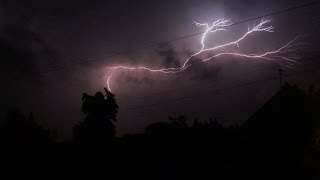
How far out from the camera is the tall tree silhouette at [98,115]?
32.9m

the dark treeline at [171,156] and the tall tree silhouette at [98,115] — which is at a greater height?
the tall tree silhouette at [98,115]

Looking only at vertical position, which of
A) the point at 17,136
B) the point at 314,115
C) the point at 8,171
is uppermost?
the point at 314,115

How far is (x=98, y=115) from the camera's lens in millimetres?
34625

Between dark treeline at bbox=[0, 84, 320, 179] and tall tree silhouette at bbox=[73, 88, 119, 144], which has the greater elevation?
tall tree silhouette at bbox=[73, 88, 119, 144]

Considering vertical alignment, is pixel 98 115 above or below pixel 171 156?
above

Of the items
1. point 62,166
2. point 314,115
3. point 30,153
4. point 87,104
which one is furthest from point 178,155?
point 87,104

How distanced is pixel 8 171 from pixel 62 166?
2.77 meters

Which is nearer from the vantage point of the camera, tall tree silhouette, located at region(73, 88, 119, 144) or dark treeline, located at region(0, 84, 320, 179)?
dark treeline, located at region(0, 84, 320, 179)

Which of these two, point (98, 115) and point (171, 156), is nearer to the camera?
point (171, 156)

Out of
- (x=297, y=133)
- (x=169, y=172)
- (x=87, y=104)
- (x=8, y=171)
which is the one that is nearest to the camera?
(x=169, y=172)

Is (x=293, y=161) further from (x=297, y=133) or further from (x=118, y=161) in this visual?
(x=118, y=161)

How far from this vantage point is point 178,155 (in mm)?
23547

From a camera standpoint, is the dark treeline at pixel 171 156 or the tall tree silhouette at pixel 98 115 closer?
the dark treeline at pixel 171 156

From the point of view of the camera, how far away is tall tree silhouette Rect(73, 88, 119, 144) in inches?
1294
